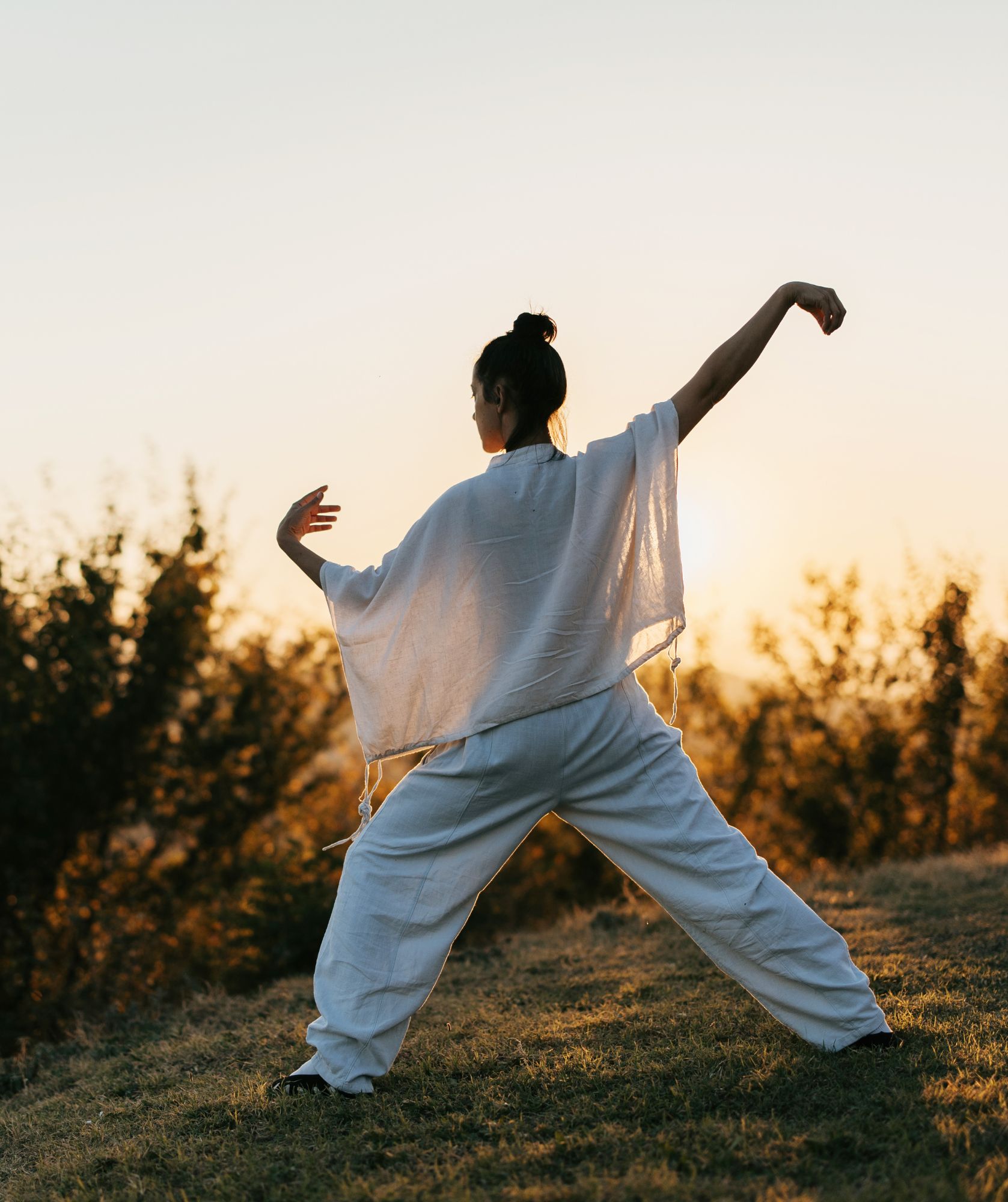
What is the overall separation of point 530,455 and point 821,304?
36.6 inches

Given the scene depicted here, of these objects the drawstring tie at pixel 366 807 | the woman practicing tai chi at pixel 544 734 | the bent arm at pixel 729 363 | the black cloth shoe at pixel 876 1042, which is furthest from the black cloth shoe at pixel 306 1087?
the bent arm at pixel 729 363

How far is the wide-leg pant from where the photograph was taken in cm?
322

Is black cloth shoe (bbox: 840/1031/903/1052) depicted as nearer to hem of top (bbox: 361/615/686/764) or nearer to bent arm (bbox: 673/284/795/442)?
hem of top (bbox: 361/615/686/764)

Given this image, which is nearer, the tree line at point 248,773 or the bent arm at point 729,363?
the bent arm at point 729,363

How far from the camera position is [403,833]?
3.28 metres

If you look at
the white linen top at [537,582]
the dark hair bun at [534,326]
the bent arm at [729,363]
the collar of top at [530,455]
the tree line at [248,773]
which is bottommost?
the tree line at [248,773]

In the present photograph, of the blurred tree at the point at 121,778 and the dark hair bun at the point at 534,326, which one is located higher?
the dark hair bun at the point at 534,326

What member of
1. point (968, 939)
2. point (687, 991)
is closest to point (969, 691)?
point (968, 939)

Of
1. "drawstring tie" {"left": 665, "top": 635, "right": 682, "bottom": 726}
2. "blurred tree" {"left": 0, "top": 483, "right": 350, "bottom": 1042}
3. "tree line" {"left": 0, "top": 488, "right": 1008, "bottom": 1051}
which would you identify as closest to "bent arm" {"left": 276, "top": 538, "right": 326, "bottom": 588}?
"drawstring tie" {"left": 665, "top": 635, "right": 682, "bottom": 726}

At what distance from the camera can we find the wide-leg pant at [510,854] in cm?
322

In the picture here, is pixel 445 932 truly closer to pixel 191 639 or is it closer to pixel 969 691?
pixel 191 639

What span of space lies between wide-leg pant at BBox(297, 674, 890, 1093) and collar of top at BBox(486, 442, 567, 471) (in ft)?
2.32

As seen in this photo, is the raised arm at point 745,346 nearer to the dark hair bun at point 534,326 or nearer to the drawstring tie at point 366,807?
the dark hair bun at point 534,326

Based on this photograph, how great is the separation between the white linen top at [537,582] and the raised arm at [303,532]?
11.6 inches
